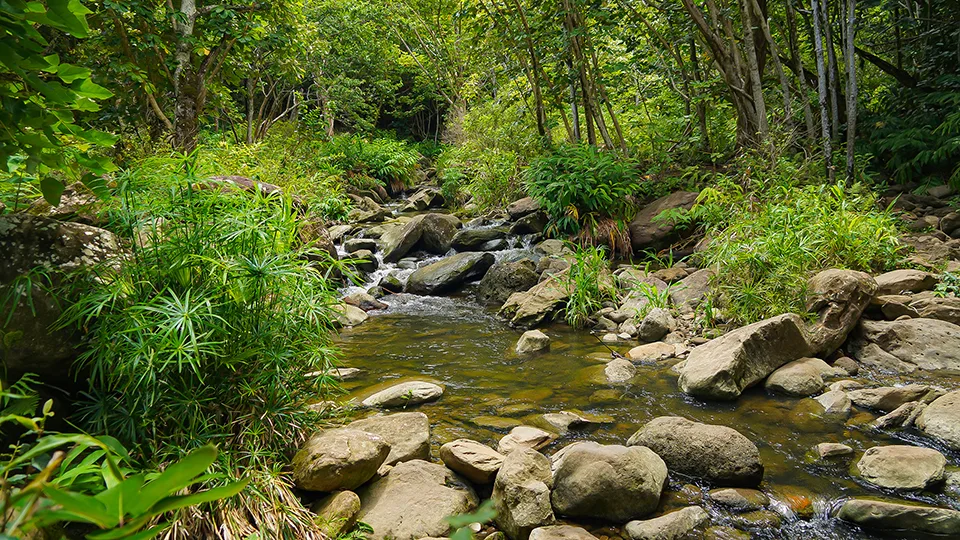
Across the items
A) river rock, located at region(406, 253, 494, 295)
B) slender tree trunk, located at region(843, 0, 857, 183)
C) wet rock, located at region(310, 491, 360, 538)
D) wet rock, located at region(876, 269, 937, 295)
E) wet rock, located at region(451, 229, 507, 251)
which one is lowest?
wet rock, located at region(876, 269, 937, 295)

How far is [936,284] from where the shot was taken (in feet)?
16.0

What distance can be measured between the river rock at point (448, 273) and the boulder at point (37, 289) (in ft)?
20.0

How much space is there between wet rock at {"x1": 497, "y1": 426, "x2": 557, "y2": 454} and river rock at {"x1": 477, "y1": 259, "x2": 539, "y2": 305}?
412cm

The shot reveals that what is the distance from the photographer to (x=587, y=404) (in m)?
4.09

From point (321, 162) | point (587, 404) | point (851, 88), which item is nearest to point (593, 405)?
point (587, 404)

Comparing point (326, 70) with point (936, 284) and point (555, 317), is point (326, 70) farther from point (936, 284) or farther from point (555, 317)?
point (936, 284)

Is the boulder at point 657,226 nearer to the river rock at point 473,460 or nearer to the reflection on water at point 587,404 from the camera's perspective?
the reflection on water at point 587,404

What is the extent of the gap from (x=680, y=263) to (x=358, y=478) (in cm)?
596

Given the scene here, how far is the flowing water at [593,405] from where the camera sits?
280 centimetres

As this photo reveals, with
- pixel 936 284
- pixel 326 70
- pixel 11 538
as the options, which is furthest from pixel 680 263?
pixel 326 70

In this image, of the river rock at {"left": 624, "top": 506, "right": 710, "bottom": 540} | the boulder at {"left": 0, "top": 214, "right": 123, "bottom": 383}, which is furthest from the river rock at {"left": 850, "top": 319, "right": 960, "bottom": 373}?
the boulder at {"left": 0, "top": 214, "right": 123, "bottom": 383}

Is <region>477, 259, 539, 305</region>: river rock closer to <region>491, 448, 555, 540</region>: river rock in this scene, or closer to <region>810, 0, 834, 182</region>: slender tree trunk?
<region>810, 0, 834, 182</region>: slender tree trunk

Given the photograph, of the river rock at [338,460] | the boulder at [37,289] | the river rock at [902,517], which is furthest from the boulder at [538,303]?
the boulder at [37,289]

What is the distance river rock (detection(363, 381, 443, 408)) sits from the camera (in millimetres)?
4039
